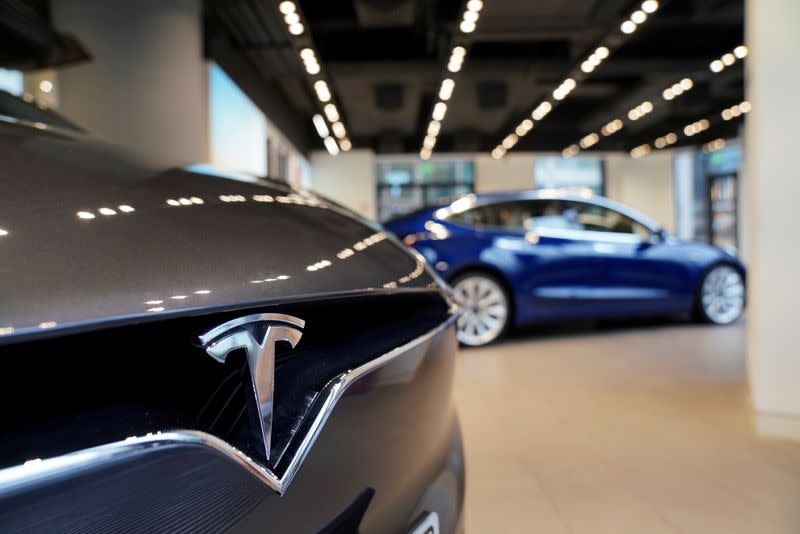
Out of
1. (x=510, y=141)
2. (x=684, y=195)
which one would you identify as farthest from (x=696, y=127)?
(x=684, y=195)

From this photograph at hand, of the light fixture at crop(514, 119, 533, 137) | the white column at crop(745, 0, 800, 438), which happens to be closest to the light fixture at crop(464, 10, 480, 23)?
the white column at crop(745, 0, 800, 438)

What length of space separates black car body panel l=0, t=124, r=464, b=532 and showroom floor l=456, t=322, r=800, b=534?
3.99 ft

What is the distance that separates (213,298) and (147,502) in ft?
0.57

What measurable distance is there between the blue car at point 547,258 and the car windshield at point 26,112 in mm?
3308

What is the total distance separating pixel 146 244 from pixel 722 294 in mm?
5932

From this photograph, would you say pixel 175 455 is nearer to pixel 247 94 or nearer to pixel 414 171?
pixel 247 94

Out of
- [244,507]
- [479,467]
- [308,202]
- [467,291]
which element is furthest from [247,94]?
[244,507]

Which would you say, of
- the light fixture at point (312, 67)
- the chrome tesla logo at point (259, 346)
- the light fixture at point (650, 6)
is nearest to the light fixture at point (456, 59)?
the light fixture at point (312, 67)

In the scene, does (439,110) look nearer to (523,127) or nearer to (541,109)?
Answer: (541,109)

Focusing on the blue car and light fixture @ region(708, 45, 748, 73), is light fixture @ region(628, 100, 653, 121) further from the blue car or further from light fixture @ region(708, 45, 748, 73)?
the blue car

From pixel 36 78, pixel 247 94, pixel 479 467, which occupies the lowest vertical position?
pixel 479 467

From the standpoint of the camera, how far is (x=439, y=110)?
11.0 metres

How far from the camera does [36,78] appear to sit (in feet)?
19.5

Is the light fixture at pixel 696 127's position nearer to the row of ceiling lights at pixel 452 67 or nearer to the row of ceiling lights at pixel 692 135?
the row of ceiling lights at pixel 692 135
